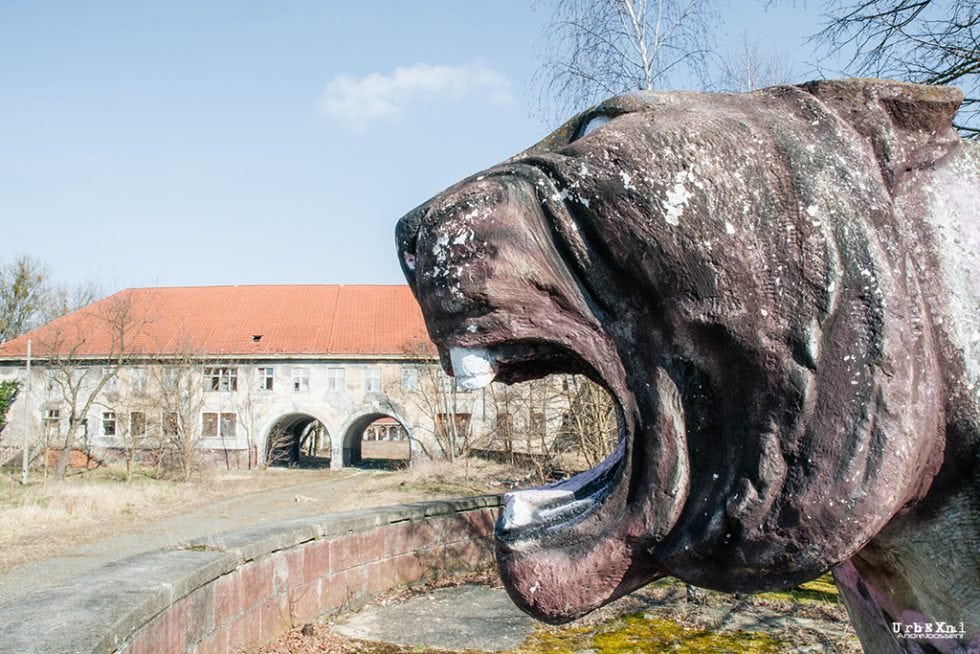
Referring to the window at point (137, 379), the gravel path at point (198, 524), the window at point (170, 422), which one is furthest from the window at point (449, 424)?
the window at point (137, 379)

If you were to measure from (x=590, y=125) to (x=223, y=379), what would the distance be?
39629 millimetres

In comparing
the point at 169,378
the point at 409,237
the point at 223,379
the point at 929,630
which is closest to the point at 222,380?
the point at 223,379

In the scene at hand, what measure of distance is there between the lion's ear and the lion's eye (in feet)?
1.04

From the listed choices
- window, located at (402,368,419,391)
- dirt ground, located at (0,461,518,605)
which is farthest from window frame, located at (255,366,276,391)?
dirt ground, located at (0,461,518,605)

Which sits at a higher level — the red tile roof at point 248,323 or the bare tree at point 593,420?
the red tile roof at point 248,323

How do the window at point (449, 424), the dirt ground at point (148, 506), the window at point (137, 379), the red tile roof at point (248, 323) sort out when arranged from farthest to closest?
the red tile roof at point (248, 323) → the window at point (137, 379) → the window at point (449, 424) → the dirt ground at point (148, 506)

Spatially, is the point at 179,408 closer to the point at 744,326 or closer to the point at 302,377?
the point at 302,377

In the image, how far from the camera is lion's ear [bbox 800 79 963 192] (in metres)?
1.17

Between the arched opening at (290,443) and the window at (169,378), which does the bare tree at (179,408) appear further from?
the arched opening at (290,443)

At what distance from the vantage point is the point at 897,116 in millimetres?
1191

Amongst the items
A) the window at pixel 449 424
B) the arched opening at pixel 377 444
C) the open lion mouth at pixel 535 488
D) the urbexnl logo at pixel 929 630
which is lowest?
the arched opening at pixel 377 444

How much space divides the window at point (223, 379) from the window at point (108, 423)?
497 cm

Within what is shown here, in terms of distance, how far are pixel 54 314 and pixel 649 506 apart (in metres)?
52.0

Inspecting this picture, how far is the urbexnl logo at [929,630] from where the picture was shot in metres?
1.18
